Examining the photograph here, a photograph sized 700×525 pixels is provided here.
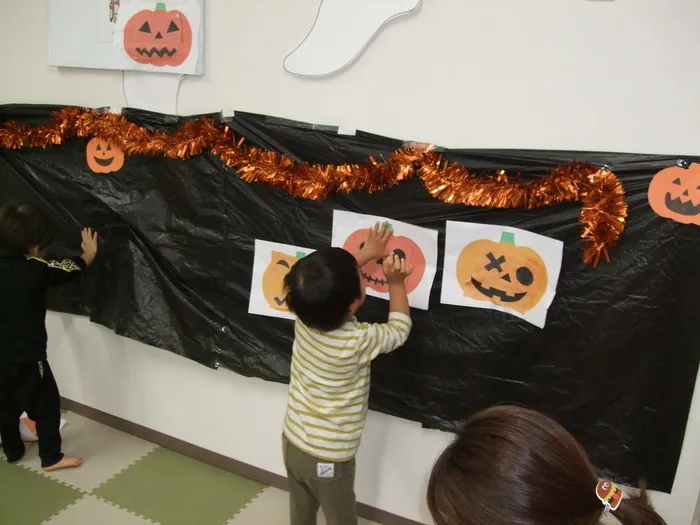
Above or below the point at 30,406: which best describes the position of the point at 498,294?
above

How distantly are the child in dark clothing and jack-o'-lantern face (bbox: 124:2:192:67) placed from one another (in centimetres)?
77

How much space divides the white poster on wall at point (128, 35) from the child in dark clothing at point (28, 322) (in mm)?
671

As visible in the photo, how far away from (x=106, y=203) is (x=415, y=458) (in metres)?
1.61

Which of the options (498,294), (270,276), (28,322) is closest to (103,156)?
(28,322)

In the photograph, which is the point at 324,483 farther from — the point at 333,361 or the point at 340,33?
the point at 340,33

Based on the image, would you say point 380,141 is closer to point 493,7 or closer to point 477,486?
point 493,7

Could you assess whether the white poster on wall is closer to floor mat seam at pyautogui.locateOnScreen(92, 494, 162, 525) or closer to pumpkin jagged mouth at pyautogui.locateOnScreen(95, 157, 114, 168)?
pumpkin jagged mouth at pyautogui.locateOnScreen(95, 157, 114, 168)

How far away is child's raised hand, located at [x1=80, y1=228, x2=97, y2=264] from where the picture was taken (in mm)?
2275

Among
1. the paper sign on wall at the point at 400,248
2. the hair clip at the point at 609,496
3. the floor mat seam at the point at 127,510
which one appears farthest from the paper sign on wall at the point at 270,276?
the hair clip at the point at 609,496

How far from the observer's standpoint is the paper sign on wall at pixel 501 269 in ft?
5.14

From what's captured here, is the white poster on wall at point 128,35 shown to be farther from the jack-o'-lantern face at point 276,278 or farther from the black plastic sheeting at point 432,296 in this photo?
the jack-o'-lantern face at point 276,278

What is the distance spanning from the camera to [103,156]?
223cm

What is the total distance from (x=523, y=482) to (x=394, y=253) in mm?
1029

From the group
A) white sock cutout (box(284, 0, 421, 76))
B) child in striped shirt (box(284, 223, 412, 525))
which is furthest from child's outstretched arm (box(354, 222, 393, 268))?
white sock cutout (box(284, 0, 421, 76))
